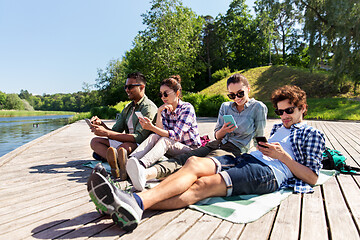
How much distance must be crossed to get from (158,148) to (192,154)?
438 millimetres

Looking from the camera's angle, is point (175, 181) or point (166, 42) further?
point (166, 42)

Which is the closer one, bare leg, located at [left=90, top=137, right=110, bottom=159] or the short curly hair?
the short curly hair

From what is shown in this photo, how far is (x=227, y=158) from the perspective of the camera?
2598mm

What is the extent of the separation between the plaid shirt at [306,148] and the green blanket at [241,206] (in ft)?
0.51

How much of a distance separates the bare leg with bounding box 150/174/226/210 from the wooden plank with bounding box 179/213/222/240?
19 cm

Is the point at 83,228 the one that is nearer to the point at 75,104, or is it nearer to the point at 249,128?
the point at 249,128

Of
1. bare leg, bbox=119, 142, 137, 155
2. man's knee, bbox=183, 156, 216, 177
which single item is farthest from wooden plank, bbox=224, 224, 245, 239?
bare leg, bbox=119, 142, 137, 155

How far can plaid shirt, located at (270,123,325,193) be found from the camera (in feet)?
7.65

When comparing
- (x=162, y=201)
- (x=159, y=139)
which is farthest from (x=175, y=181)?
(x=159, y=139)

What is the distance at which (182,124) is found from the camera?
338cm

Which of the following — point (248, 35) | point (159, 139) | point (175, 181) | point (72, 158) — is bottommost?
point (72, 158)

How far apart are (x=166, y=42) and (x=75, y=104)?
291 feet

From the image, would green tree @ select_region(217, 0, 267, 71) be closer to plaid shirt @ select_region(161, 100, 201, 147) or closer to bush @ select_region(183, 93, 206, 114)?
bush @ select_region(183, 93, 206, 114)

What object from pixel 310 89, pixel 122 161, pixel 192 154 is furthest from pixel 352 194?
pixel 310 89
